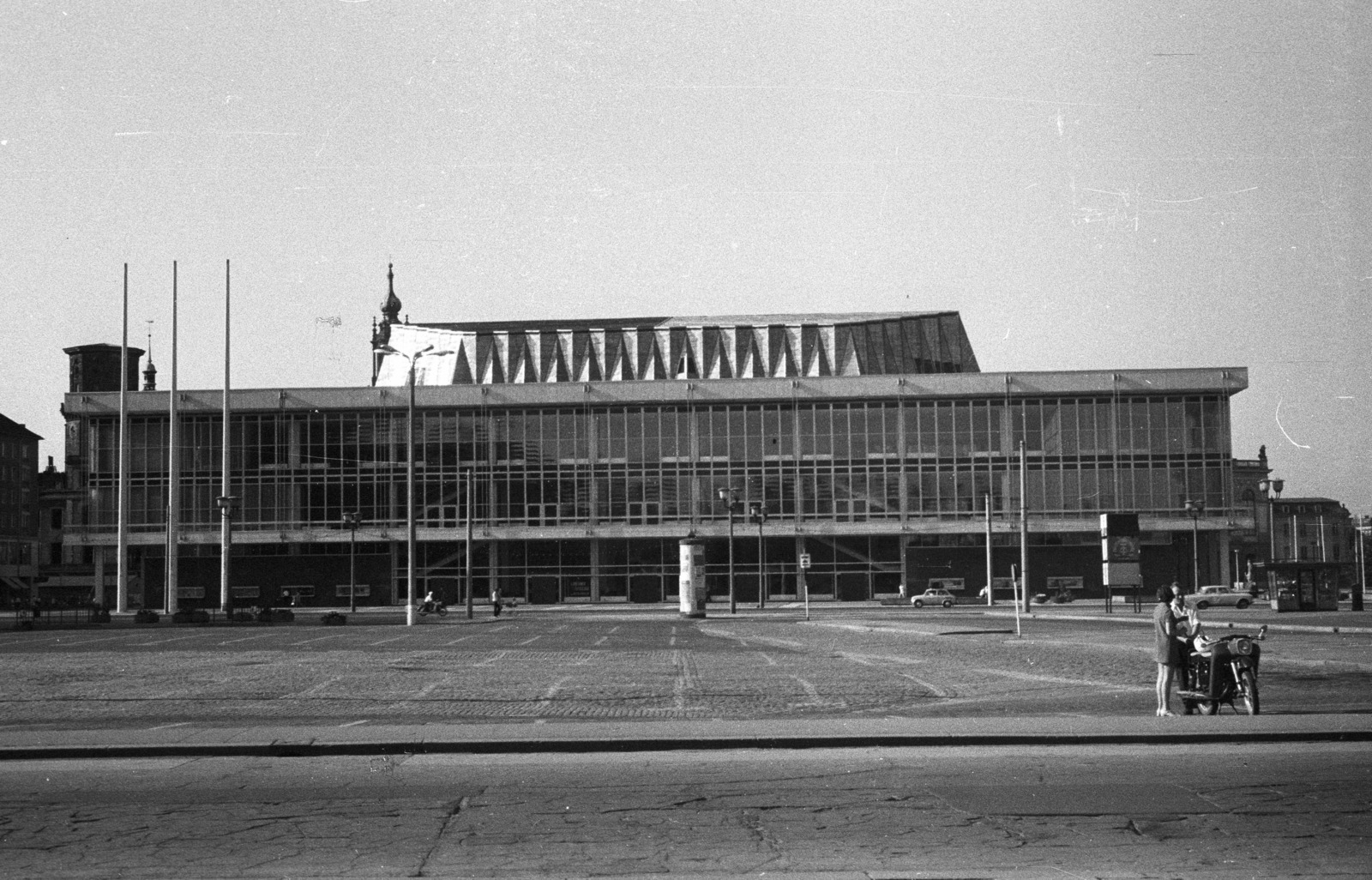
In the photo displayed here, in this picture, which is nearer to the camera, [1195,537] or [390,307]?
[1195,537]

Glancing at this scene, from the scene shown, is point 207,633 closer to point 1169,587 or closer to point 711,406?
point 1169,587

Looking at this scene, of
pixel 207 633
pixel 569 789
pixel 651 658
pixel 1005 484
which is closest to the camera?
pixel 569 789

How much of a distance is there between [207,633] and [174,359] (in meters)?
27.3

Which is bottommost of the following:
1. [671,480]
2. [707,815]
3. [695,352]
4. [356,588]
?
[356,588]

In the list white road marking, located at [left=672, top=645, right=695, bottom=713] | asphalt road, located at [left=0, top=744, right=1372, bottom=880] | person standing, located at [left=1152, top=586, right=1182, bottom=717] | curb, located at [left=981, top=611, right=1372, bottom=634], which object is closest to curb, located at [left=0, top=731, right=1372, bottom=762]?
asphalt road, located at [left=0, top=744, right=1372, bottom=880]

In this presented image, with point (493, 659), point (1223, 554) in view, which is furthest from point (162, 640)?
point (1223, 554)

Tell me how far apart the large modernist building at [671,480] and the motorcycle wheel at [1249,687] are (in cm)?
7629

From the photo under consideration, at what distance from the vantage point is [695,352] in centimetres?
11012

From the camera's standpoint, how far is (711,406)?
100 meters

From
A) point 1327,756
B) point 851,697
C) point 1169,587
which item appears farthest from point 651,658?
point 1327,756

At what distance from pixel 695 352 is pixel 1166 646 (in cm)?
9069

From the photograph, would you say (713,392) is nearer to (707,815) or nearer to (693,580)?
(693,580)

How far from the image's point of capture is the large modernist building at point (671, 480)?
9669 centimetres

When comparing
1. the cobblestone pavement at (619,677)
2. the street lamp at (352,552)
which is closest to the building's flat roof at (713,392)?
the street lamp at (352,552)
